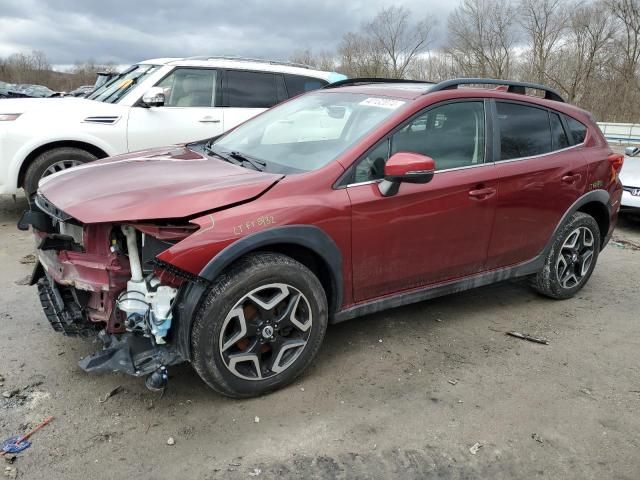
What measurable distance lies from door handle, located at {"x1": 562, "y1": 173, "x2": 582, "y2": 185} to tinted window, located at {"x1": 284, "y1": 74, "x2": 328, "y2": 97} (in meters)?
4.15

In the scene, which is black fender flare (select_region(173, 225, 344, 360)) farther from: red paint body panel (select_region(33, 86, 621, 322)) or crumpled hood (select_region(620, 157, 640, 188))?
crumpled hood (select_region(620, 157, 640, 188))

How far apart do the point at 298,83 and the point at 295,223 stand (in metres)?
5.01

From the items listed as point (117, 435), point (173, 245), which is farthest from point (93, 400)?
point (173, 245)

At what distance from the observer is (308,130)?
12.1ft

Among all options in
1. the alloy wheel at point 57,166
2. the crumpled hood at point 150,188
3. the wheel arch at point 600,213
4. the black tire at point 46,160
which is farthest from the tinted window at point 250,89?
the wheel arch at point 600,213

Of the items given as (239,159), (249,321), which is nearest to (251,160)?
(239,159)

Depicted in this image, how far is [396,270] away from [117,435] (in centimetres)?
183

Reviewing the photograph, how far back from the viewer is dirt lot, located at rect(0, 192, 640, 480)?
254 centimetres

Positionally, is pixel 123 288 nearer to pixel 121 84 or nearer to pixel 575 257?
pixel 575 257

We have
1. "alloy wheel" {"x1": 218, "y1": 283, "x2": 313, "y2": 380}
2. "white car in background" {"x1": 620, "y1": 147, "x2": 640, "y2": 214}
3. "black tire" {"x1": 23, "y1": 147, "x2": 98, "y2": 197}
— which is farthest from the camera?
"white car in background" {"x1": 620, "y1": 147, "x2": 640, "y2": 214}

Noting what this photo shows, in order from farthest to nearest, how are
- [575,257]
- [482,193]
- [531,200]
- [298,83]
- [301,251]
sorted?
[298,83]
[575,257]
[531,200]
[482,193]
[301,251]

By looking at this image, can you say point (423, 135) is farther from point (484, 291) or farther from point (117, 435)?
point (117, 435)

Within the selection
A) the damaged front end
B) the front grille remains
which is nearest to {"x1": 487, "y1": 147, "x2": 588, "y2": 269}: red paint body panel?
the damaged front end

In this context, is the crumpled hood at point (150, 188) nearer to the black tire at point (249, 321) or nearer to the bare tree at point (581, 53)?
the black tire at point (249, 321)
